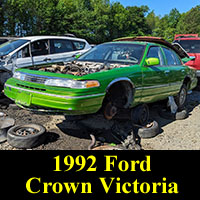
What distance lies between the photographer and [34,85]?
3.31m

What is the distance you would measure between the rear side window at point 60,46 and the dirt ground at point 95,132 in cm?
233

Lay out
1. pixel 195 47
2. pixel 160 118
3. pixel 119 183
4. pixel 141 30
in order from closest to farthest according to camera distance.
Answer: pixel 119 183
pixel 160 118
pixel 195 47
pixel 141 30

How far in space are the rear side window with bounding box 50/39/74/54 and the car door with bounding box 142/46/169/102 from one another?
337 centimetres

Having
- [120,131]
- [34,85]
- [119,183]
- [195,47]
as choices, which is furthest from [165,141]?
[195,47]

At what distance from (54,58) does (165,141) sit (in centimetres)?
428

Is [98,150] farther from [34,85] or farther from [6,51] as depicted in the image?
[6,51]

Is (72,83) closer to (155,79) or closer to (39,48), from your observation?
(155,79)

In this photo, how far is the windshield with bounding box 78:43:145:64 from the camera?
423cm

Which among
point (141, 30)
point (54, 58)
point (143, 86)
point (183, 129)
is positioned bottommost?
point (183, 129)

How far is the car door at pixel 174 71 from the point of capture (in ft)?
16.2

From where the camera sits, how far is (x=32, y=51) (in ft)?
20.1

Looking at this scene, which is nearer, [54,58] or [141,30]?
[54,58]

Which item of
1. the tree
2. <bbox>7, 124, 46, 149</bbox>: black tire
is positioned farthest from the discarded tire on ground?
the tree

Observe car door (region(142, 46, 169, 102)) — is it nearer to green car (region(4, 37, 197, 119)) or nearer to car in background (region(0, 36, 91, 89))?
green car (region(4, 37, 197, 119))
